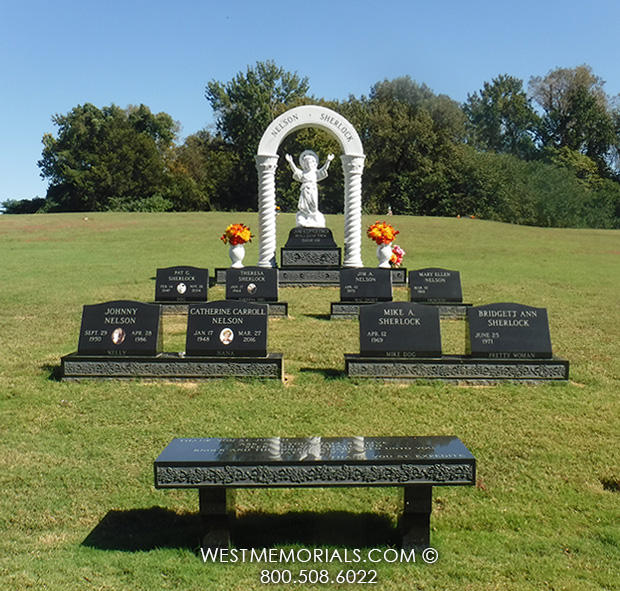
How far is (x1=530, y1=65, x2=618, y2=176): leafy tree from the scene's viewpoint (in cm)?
6109

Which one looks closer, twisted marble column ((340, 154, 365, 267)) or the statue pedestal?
the statue pedestal

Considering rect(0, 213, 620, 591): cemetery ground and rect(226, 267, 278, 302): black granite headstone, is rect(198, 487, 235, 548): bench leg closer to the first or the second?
rect(0, 213, 620, 591): cemetery ground

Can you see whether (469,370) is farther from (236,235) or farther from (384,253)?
(236,235)

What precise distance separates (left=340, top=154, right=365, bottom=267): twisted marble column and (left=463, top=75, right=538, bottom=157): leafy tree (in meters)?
53.2

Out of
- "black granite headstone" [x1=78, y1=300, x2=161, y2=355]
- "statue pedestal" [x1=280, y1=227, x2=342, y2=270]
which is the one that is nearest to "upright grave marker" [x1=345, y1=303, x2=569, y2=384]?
"black granite headstone" [x1=78, y1=300, x2=161, y2=355]

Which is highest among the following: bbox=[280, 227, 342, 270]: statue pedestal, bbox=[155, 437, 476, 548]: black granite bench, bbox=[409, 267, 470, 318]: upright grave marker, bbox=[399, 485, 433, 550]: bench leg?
bbox=[280, 227, 342, 270]: statue pedestal

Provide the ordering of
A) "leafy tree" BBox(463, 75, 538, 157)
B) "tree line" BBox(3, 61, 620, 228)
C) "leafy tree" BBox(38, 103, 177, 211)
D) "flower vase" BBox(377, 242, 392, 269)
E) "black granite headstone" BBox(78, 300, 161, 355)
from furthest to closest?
"leafy tree" BBox(463, 75, 538, 157) < "leafy tree" BBox(38, 103, 177, 211) < "tree line" BBox(3, 61, 620, 228) < "flower vase" BBox(377, 242, 392, 269) < "black granite headstone" BBox(78, 300, 161, 355)

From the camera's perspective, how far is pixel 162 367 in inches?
339

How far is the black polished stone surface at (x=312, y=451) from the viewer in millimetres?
4340

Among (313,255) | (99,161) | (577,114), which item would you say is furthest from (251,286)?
(577,114)

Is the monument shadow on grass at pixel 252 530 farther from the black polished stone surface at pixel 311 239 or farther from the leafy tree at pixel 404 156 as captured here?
the leafy tree at pixel 404 156

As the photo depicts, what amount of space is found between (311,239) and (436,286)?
513 cm

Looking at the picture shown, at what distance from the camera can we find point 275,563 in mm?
4391

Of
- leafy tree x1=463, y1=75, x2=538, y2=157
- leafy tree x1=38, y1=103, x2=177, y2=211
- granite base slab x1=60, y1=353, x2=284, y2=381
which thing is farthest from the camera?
leafy tree x1=463, y1=75, x2=538, y2=157
